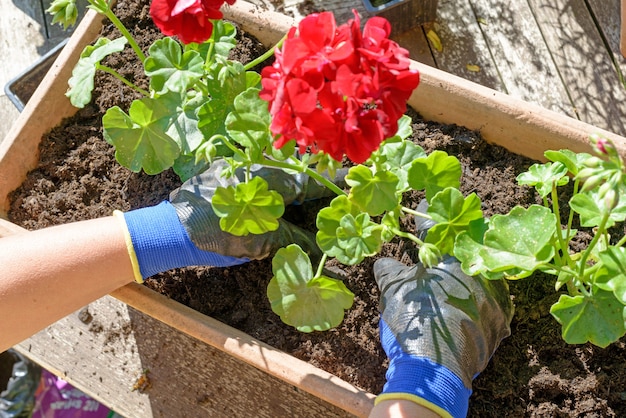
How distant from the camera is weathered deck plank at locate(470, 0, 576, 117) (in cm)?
153

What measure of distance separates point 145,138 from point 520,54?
0.94m

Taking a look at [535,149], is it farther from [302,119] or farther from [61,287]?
[61,287]

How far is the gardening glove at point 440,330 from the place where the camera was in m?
0.94

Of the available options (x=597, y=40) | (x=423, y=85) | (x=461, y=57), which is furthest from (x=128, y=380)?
(x=597, y=40)

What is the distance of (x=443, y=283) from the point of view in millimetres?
1027

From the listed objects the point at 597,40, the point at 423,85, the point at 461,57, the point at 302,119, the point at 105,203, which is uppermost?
the point at 302,119

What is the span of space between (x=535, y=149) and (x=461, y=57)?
462 millimetres

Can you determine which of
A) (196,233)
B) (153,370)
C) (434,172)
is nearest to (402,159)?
(434,172)

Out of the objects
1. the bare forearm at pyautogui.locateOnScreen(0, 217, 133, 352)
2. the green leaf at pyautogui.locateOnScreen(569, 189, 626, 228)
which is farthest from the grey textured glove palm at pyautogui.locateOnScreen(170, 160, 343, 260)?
the green leaf at pyautogui.locateOnScreen(569, 189, 626, 228)

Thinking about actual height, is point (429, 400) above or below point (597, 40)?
above

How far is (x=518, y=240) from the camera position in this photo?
0.86 meters

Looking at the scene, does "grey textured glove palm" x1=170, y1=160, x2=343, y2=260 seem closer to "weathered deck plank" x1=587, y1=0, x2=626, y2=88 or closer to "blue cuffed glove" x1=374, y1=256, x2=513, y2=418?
"blue cuffed glove" x1=374, y1=256, x2=513, y2=418

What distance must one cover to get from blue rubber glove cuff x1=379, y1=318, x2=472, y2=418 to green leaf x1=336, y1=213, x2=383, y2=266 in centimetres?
17

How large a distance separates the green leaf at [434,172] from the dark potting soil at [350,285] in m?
0.20
